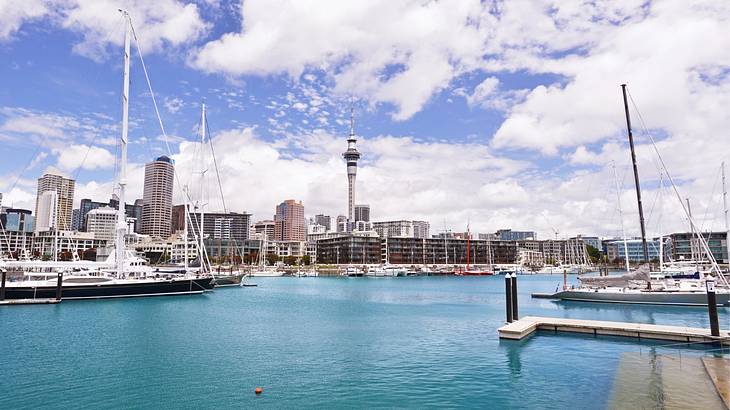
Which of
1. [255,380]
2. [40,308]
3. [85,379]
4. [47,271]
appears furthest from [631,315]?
[47,271]

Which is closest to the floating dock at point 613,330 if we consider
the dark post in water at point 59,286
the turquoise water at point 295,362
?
the turquoise water at point 295,362

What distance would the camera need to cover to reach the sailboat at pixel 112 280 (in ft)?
200

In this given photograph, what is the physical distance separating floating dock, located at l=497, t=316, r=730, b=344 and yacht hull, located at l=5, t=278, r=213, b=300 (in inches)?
2159

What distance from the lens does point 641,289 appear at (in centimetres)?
6066

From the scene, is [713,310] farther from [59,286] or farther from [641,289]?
[59,286]

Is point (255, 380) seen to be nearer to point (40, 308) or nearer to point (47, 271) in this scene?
point (40, 308)

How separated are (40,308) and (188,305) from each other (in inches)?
636

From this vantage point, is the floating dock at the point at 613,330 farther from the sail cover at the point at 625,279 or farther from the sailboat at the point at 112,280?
the sailboat at the point at 112,280

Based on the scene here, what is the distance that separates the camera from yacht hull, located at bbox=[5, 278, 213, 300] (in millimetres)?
59878

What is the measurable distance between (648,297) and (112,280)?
72569 mm

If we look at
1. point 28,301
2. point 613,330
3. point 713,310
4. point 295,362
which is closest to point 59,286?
point 28,301

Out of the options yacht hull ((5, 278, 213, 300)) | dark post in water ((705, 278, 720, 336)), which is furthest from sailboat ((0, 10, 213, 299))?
dark post in water ((705, 278, 720, 336))

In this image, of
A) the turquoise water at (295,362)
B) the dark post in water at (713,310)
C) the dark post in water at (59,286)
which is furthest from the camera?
the dark post in water at (59,286)

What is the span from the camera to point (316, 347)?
106 feet
